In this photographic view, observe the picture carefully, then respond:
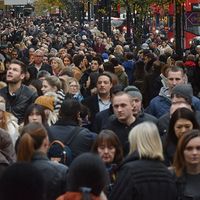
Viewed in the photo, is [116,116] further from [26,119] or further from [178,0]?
[178,0]

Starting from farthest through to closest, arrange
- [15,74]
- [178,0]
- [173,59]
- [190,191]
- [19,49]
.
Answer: [19,49], [178,0], [173,59], [15,74], [190,191]

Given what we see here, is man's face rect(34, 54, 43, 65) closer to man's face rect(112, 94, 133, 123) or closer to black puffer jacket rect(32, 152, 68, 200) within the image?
man's face rect(112, 94, 133, 123)

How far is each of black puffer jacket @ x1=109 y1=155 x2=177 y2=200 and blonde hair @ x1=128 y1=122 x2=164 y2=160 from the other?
6cm

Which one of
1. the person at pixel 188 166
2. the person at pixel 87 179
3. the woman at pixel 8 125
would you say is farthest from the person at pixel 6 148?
the person at pixel 87 179

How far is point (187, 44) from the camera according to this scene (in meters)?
44.3

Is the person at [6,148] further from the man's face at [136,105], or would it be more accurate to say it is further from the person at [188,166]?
the man's face at [136,105]

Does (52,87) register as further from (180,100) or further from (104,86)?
(180,100)

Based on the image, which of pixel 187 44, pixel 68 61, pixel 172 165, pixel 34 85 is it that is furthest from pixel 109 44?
pixel 172 165

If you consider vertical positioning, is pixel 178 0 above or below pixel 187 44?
above

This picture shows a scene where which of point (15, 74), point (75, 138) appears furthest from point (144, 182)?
point (15, 74)

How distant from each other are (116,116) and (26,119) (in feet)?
3.49

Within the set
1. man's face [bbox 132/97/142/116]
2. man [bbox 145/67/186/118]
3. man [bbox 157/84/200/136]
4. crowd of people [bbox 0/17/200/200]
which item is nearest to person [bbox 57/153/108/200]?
crowd of people [bbox 0/17/200/200]

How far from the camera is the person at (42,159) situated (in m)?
7.72

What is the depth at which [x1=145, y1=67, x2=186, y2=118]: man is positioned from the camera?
499 inches
